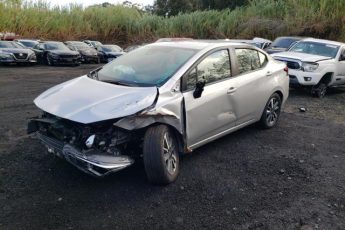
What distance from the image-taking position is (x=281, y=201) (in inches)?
165

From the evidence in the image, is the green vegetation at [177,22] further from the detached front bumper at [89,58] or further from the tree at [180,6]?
the detached front bumper at [89,58]

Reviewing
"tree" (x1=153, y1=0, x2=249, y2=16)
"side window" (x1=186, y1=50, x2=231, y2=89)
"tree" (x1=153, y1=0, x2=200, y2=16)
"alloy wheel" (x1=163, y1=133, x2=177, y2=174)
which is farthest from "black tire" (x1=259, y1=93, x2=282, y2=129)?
"tree" (x1=153, y1=0, x2=200, y2=16)

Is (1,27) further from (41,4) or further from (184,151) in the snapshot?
(184,151)

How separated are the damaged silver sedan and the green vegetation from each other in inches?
813

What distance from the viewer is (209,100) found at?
16.6 ft

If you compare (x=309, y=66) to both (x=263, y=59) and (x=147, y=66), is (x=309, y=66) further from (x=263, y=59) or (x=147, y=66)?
(x=147, y=66)

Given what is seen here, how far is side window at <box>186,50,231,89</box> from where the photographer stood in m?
4.96

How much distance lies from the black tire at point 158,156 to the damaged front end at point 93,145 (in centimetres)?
19

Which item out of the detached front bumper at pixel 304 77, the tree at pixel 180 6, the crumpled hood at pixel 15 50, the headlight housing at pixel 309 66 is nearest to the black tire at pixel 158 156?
the detached front bumper at pixel 304 77

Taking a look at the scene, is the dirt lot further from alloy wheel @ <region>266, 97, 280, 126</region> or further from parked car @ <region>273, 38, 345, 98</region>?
parked car @ <region>273, 38, 345, 98</region>

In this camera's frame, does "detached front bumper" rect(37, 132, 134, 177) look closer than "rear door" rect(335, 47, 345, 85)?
Yes

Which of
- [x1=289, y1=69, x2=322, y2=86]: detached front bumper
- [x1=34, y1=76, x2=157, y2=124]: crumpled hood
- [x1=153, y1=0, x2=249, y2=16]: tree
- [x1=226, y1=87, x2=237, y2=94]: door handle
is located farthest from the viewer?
[x1=153, y1=0, x2=249, y2=16]: tree

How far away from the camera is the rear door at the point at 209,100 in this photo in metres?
4.82

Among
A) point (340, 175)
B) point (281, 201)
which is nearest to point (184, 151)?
point (281, 201)
